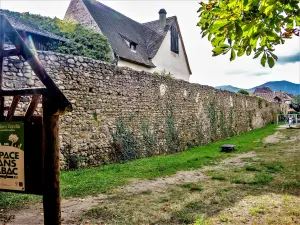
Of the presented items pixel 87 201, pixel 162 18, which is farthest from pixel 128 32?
pixel 87 201

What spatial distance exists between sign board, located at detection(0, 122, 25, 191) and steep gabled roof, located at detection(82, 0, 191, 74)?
18.0 m

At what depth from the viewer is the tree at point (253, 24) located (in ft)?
9.39

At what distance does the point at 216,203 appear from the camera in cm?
538

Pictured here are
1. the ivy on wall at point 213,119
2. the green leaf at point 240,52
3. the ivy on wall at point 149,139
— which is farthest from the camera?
the ivy on wall at point 213,119

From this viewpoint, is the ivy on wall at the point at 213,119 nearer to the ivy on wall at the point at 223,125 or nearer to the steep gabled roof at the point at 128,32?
the ivy on wall at the point at 223,125

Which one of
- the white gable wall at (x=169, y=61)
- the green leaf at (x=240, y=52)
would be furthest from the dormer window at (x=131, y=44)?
the green leaf at (x=240, y=52)

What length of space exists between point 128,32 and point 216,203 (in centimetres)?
2239

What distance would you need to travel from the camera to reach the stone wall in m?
8.30

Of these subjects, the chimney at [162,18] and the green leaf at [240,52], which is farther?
the chimney at [162,18]

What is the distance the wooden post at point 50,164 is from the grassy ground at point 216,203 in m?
2.04

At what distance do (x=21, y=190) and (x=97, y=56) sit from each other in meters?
15.4

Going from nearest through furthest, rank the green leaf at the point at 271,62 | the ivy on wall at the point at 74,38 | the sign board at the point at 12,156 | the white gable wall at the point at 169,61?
the sign board at the point at 12,156 → the green leaf at the point at 271,62 → the ivy on wall at the point at 74,38 → the white gable wall at the point at 169,61

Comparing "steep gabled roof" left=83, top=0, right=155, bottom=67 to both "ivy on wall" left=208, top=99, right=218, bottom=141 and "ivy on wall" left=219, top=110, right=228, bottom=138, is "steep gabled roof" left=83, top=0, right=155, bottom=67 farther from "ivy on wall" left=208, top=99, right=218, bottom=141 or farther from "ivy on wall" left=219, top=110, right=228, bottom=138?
"ivy on wall" left=219, top=110, right=228, bottom=138

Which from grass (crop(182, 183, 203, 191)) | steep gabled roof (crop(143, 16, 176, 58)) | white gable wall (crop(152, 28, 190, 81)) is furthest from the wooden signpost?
white gable wall (crop(152, 28, 190, 81))
